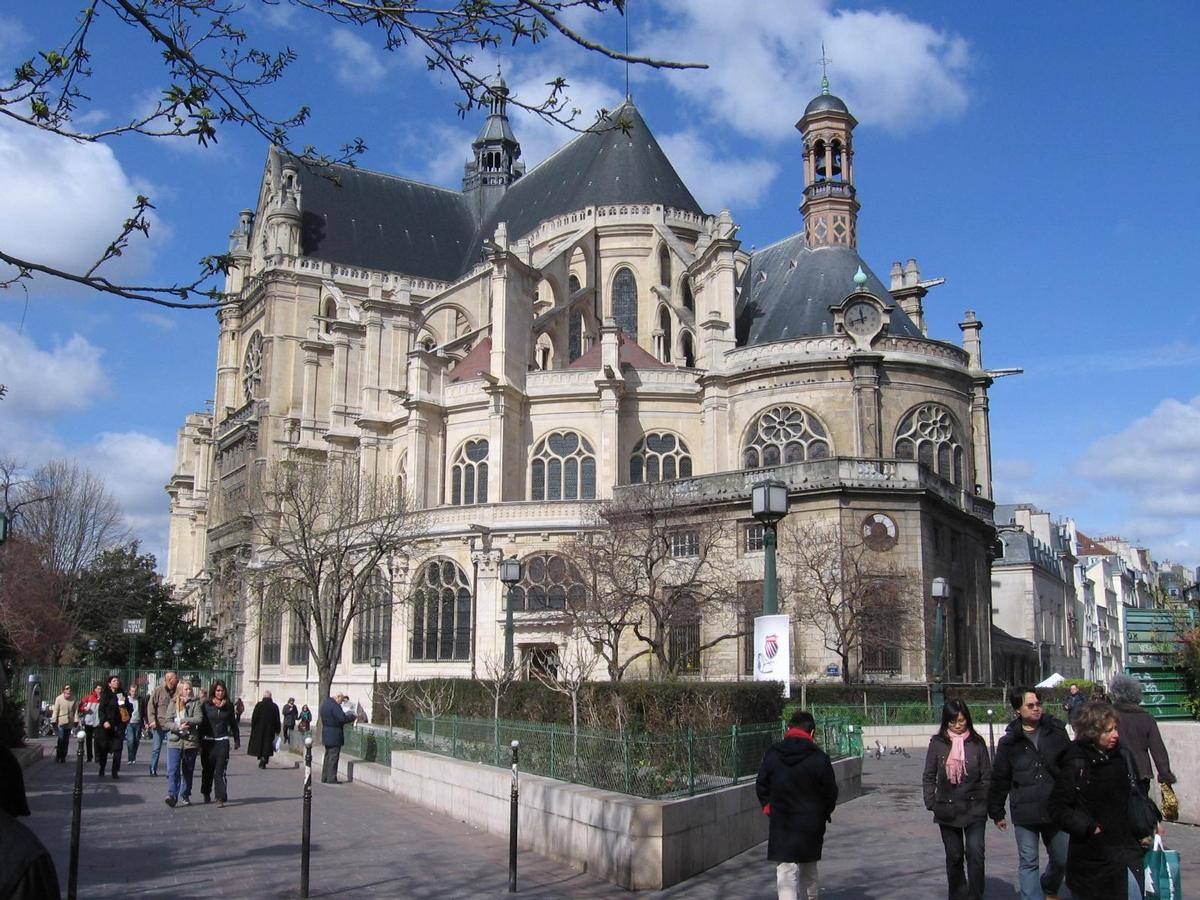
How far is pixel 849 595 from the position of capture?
32.8m

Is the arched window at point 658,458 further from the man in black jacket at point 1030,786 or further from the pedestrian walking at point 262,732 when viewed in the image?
the man in black jacket at point 1030,786

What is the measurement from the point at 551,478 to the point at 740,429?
7.13 meters

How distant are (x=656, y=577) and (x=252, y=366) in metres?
38.8

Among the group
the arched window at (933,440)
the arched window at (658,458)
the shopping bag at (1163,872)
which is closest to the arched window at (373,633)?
the arched window at (658,458)

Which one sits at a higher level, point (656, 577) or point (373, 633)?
point (656, 577)

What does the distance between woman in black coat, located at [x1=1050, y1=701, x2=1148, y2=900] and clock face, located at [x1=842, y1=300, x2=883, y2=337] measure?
34.8 metres

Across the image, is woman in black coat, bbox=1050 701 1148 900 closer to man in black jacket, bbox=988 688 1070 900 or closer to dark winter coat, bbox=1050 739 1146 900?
dark winter coat, bbox=1050 739 1146 900

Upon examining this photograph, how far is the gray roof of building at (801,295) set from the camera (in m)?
43.2

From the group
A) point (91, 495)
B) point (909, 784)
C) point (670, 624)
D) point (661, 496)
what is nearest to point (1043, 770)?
point (909, 784)

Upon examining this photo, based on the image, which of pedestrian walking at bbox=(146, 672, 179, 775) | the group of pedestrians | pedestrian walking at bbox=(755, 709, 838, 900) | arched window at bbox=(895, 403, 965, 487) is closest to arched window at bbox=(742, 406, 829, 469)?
arched window at bbox=(895, 403, 965, 487)

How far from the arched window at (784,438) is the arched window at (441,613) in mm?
10862

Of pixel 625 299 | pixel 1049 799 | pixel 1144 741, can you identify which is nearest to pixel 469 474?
pixel 625 299

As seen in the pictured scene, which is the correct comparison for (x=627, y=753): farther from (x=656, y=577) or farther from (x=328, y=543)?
(x=328, y=543)

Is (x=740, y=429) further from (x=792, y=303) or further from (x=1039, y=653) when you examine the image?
(x=1039, y=653)
